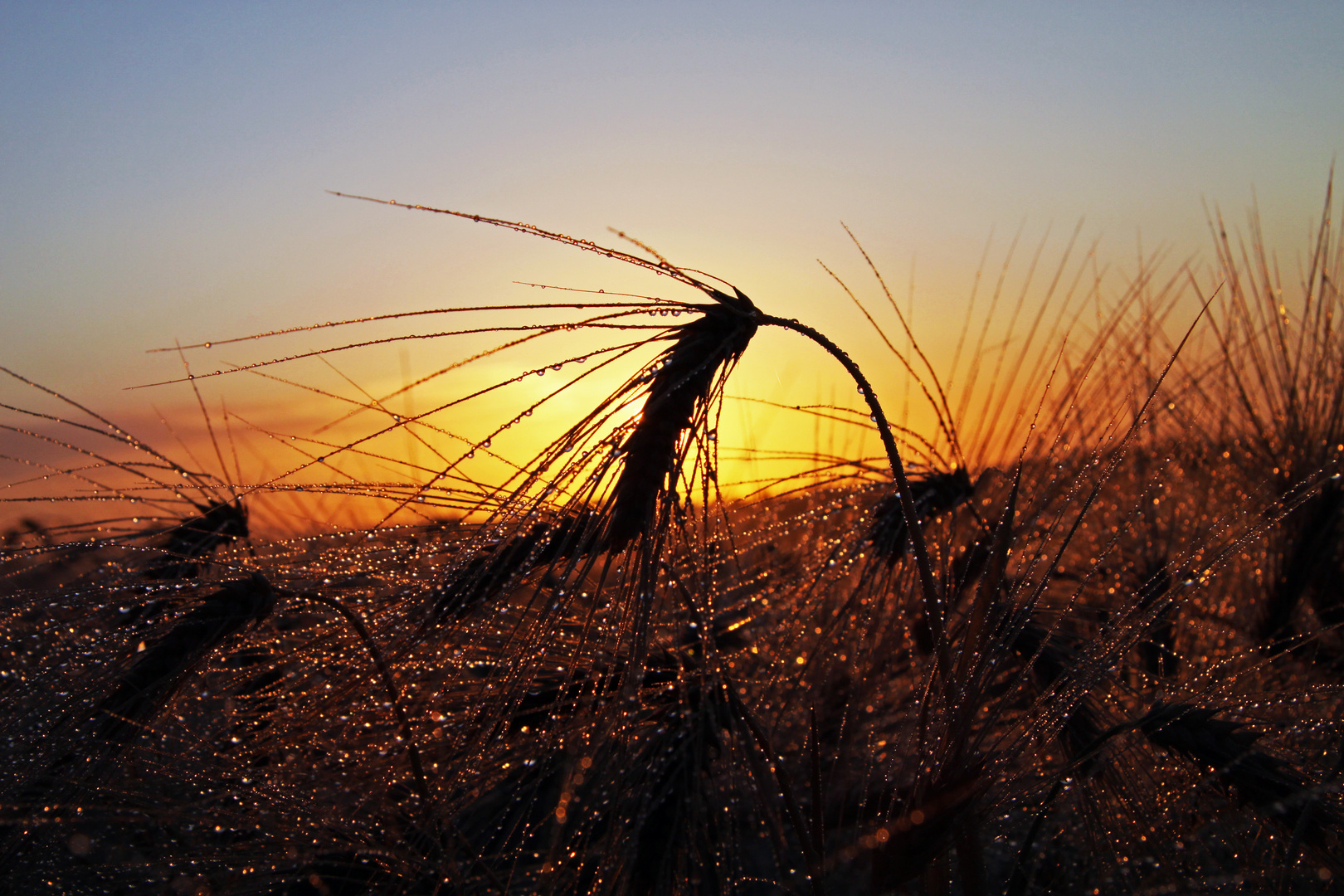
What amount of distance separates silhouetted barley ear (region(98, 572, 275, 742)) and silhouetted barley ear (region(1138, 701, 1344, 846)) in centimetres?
157

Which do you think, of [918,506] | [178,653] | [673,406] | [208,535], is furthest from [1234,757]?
[208,535]

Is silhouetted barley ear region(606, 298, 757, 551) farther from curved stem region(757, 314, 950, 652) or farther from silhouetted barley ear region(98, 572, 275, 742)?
silhouetted barley ear region(98, 572, 275, 742)

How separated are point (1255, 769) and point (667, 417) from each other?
1.09 m

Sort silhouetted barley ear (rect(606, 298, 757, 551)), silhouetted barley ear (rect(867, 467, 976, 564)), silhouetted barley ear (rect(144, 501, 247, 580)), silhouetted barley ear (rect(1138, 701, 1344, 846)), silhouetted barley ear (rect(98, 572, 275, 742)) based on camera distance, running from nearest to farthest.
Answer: silhouetted barley ear (rect(606, 298, 757, 551)) → silhouetted barley ear (rect(1138, 701, 1344, 846)) → silhouetted barley ear (rect(98, 572, 275, 742)) → silhouetted barley ear (rect(867, 467, 976, 564)) → silhouetted barley ear (rect(144, 501, 247, 580))

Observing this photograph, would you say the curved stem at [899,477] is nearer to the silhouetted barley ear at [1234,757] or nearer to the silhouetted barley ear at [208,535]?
the silhouetted barley ear at [1234,757]

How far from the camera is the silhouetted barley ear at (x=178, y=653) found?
1.37 metres

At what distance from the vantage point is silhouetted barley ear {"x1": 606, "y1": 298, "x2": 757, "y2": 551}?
39.5 inches

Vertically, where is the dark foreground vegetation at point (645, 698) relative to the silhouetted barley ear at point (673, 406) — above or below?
below

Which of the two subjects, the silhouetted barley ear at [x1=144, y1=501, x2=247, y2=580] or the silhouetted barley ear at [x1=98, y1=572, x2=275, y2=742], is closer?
the silhouetted barley ear at [x1=98, y1=572, x2=275, y2=742]

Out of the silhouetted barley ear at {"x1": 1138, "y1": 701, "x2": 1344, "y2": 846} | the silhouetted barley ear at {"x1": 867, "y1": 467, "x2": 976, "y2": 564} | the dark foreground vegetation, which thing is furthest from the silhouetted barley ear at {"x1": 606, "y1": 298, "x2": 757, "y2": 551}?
the silhouetted barley ear at {"x1": 1138, "y1": 701, "x2": 1344, "y2": 846}

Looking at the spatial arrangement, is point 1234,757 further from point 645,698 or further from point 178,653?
point 178,653

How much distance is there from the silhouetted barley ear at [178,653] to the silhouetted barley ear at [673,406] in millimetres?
868

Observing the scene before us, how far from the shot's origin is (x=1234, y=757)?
46.9 inches

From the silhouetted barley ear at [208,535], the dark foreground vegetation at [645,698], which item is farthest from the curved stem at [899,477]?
the silhouetted barley ear at [208,535]
